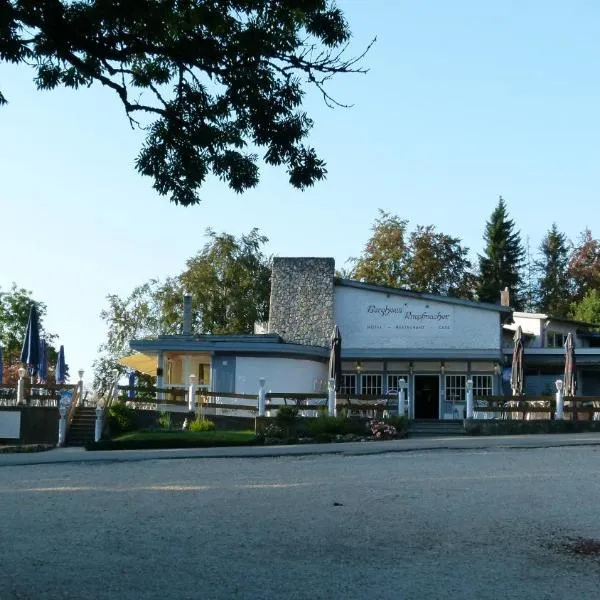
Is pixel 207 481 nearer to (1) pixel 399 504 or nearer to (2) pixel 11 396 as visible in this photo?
(1) pixel 399 504

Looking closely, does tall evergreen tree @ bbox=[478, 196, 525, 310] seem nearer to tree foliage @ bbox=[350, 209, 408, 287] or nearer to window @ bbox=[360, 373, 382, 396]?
tree foliage @ bbox=[350, 209, 408, 287]

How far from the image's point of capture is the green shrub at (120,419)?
30688 millimetres

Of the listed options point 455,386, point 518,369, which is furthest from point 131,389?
point 455,386

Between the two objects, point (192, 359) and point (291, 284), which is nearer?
point (192, 359)

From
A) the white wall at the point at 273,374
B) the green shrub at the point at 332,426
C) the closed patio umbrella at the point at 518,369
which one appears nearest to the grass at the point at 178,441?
the green shrub at the point at 332,426

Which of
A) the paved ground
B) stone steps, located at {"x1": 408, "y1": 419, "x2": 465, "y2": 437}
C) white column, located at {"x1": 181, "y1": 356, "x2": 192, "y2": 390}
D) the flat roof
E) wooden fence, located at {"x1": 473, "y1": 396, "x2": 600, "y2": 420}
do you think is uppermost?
the flat roof

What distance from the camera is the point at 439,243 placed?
61625 millimetres

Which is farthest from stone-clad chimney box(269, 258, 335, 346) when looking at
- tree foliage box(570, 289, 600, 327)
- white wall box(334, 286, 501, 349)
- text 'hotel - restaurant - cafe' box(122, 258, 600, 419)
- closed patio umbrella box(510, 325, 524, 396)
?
tree foliage box(570, 289, 600, 327)

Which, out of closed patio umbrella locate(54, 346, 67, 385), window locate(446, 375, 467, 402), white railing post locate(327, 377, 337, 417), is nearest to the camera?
white railing post locate(327, 377, 337, 417)

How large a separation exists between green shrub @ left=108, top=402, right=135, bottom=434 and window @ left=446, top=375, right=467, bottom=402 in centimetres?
1319

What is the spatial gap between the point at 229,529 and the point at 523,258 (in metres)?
69.6

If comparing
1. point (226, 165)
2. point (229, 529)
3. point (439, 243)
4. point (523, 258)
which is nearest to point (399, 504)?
point (229, 529)

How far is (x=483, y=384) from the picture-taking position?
3906 centimetres

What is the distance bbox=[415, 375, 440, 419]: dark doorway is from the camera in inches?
1563
